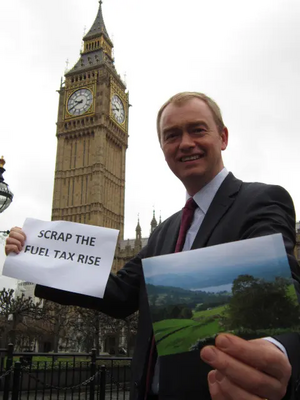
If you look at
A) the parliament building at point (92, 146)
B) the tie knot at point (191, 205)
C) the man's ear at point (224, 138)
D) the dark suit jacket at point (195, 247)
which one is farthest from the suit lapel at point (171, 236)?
the parliament building at point (92, 146)

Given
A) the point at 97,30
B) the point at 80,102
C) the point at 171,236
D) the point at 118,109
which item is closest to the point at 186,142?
the point at 171,236

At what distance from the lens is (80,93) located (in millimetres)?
45688

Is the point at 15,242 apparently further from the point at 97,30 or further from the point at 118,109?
the point at 97,30

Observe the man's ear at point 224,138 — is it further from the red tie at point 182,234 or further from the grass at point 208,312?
the grass at point 208,312

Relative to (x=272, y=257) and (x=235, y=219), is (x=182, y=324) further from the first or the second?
(x=235, y=219)

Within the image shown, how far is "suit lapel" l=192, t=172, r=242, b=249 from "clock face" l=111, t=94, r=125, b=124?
45532mm

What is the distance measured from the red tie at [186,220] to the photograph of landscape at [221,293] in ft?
1.63

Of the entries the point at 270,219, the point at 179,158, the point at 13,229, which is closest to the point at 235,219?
the point at 270,219

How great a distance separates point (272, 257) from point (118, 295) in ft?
2.99

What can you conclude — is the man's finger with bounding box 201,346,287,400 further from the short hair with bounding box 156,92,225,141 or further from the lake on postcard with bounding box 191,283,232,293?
the short hair with bounding box 156,92,225,141

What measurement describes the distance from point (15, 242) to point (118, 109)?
46.7 meters

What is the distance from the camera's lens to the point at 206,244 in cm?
136

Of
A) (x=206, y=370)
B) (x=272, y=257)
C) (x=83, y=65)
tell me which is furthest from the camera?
(x=83, y=65)

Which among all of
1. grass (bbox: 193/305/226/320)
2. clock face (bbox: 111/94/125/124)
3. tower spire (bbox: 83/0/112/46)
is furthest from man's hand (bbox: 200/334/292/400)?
tower spire (bbox: 83/0/112/46)
